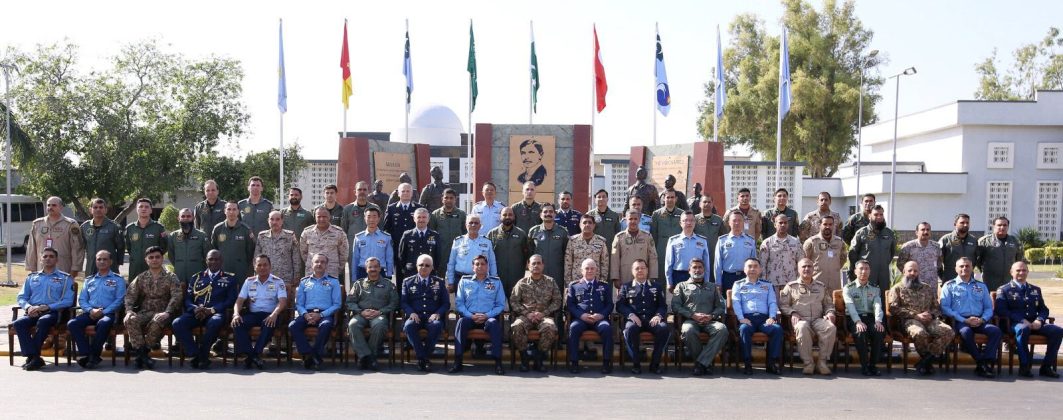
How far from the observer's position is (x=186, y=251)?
31.3 feet

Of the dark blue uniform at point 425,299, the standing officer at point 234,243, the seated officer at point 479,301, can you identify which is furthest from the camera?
the standing officer at point 234,243

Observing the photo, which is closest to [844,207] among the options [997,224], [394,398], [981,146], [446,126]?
[981,146]

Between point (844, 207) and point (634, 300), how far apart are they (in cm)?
2823

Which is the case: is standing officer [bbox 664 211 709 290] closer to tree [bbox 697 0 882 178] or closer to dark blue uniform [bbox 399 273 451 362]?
dark blue uniform [bbox 399 273 451 362]

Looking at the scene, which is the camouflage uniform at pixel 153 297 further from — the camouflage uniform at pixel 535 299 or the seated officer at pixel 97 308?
the camouflage uniform at pixel 535 299

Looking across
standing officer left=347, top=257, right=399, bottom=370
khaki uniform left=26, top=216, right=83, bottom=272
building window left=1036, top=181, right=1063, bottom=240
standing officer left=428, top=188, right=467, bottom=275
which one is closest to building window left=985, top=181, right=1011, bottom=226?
building window left=1036, top=181, right=1063, bottom=240

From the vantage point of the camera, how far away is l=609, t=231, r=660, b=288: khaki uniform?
949 cm

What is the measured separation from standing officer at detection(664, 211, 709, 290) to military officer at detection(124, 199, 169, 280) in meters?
5.48

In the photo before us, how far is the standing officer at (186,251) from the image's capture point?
9539mm

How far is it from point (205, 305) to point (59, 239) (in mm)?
2353

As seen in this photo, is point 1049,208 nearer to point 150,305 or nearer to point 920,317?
point 920,317

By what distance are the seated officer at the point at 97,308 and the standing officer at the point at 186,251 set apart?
643 mm

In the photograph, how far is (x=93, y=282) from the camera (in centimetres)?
888

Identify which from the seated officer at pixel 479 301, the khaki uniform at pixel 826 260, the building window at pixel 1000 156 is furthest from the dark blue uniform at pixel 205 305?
the building window at pixel 1000 156
